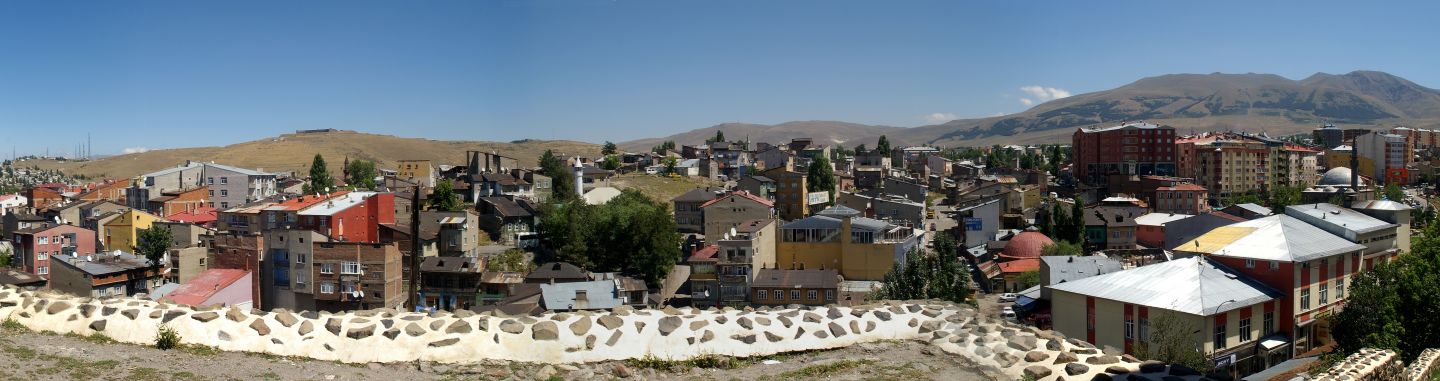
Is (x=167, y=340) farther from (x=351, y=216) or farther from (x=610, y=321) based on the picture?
(x=351, y=216)

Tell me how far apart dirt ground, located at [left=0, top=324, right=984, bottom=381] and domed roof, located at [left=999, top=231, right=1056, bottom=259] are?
27.8 m

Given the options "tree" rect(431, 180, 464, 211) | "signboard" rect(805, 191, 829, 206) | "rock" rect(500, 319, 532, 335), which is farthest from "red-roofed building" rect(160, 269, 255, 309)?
"signboard" rect(805, 191, 829, 206)

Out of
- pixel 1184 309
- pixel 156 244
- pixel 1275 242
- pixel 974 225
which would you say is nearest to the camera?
pixel 1184 309

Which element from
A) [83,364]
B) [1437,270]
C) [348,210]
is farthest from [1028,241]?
[83,364]

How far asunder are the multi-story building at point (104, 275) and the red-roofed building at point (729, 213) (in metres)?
18.5

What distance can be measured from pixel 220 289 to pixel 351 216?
751cm

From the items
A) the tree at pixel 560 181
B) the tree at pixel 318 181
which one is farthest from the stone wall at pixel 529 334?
the tree at pixel 318 181

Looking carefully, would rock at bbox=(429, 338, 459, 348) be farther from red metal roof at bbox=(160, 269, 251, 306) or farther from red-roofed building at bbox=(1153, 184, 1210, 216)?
red-roofed building at bbox=(1153, 184, 1210, 216)

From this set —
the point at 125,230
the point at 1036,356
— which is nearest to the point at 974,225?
the point at 125,230

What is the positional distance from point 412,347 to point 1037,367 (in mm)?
3661

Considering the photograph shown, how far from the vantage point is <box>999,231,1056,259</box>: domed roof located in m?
31.8

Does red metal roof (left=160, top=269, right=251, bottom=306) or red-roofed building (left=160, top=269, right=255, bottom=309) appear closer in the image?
red metal roof (left=160, top=269, right=251, bottom=306)

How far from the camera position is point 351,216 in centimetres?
2738

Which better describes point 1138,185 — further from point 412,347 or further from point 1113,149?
point 412,347
